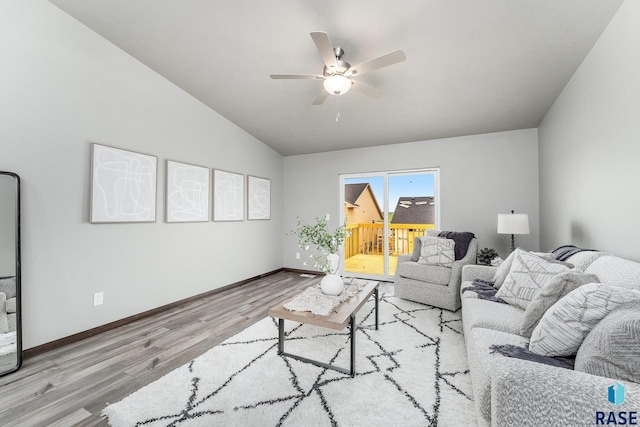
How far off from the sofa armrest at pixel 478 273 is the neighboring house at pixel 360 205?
2.13 metres

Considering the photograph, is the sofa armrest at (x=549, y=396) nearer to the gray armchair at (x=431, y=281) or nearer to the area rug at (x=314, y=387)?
the area rug at (x=314, y=387)

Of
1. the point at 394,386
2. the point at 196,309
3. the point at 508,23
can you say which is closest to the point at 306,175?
the point at 196,309

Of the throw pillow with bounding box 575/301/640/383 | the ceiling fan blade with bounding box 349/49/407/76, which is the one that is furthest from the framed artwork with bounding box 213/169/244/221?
the throw pillow with bounding box 575/301/640/383

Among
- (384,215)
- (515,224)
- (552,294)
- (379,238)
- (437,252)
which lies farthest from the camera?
(379,238)

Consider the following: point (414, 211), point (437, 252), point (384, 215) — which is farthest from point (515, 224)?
point (384, 215)

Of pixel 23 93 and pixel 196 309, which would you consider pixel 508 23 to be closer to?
pixel 23 93

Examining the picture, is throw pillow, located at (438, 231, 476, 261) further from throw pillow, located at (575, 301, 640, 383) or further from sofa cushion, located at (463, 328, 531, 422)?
throw pillow, located at (575, 301, 640, 383)

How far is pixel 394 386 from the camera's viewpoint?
5.90 ft

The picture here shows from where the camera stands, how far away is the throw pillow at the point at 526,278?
191cm

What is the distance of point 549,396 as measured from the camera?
844 millimetres

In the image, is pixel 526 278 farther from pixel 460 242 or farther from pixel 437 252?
pixel 460 242

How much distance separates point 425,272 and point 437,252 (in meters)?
0.33

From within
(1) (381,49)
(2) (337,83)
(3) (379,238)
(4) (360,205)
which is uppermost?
(1) (381,49)

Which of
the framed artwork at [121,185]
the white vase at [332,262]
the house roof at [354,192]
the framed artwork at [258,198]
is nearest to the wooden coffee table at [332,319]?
the white vase at [332,262]
